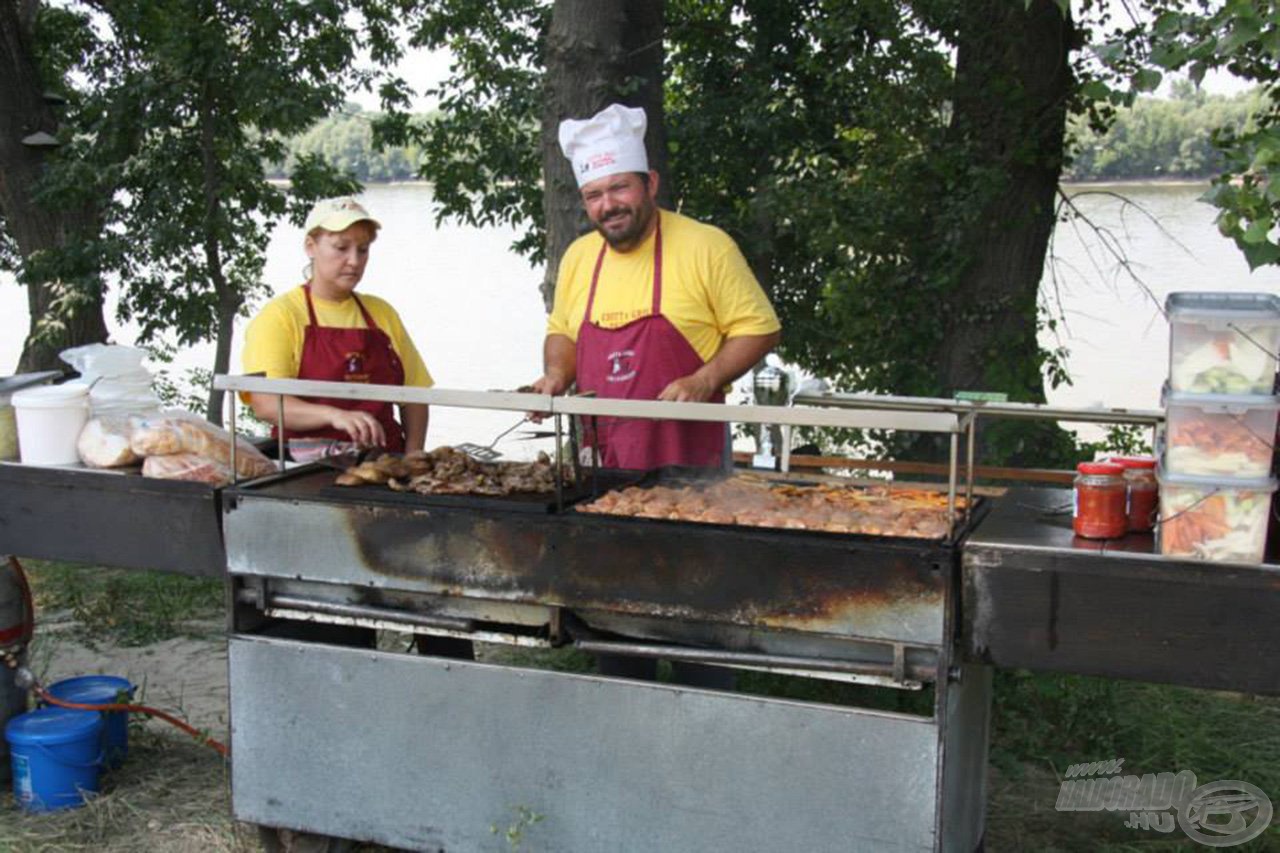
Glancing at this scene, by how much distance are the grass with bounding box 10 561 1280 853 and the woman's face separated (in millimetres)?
1465

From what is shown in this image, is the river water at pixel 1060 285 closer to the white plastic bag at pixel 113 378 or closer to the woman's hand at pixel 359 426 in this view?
the woman's hand at pixel 359 426

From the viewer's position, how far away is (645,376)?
11.7 ft

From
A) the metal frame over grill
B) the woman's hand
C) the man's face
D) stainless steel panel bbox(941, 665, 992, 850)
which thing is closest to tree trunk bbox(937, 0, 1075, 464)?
the man's face

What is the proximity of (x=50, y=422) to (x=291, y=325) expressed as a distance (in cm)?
66

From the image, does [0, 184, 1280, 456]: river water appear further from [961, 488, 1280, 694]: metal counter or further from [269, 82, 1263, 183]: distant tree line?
[961, 488, 1280, 694]: metal counter

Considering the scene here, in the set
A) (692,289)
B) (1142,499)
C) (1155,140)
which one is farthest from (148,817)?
(1155,140)

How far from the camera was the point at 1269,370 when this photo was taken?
237cm

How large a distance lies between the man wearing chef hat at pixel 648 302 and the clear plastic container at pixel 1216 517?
4.23ft

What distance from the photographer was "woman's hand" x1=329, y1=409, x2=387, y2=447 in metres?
3.38

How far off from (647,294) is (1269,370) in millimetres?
1648

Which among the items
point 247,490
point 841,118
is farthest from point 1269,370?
point 841,118

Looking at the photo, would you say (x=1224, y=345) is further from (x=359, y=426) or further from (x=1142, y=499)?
(x=359, y=426)

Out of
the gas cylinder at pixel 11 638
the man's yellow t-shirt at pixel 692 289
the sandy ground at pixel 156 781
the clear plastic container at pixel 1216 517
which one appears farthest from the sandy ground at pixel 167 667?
the clear plastic container at pixel 1216 517

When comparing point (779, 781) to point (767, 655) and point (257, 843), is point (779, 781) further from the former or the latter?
point (257, 843)
